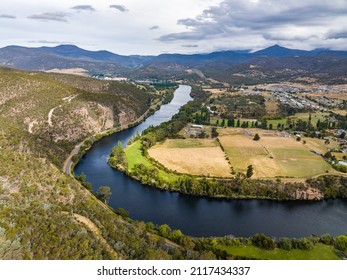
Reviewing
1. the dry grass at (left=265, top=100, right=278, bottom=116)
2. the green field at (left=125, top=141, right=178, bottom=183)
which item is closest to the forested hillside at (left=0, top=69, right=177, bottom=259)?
the green field at (left=125, top=141, right=178, bottom=183)

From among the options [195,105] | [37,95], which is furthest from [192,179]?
[195,105]

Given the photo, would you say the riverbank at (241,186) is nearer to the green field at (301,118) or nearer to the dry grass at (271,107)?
the green field at (301,118)

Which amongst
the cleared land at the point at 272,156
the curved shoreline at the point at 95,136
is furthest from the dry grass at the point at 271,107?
the curved shoreline at the point at 95,136

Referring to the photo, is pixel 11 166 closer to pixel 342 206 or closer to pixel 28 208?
pixel 28 208

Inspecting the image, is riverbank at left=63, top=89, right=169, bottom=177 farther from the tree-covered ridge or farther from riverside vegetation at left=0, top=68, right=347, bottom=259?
riverside vegetation at left=0, top=68, right=347, bottom=259

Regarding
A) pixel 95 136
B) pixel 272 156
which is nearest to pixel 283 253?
pixel 272 156
